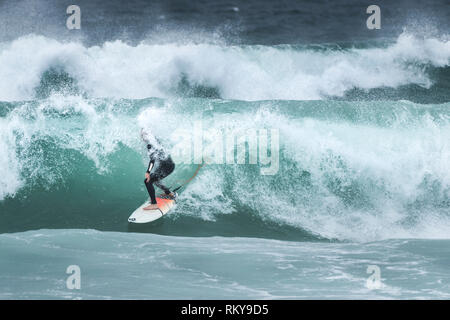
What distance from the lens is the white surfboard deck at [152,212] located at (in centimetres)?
748

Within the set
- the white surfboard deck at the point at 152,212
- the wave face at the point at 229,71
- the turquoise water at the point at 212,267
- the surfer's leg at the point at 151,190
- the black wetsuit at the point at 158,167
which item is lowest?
the turquoise water at the point at 212,267

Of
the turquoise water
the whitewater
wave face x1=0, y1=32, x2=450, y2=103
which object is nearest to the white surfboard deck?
the whitewater

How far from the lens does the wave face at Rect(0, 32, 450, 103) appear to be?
14.2 metres

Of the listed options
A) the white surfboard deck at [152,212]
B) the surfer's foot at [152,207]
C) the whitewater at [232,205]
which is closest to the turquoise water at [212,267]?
the whitewater at [232,205]

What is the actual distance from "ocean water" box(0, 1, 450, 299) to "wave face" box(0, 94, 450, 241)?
3 centimetres

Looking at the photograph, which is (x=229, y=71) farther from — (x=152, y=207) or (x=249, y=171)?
(x=152, y=207)

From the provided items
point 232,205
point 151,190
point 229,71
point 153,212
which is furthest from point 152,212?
point 229,71

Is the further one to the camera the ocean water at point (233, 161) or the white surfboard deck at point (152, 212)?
the white surfboard deck at point (152, 212)

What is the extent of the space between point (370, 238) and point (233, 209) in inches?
80.7

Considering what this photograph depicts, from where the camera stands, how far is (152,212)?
759 cm

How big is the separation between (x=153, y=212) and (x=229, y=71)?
305 inches

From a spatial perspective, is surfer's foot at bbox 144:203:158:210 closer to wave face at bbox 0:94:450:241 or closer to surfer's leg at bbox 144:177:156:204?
surfer's leg at bbox 144:177:156:204

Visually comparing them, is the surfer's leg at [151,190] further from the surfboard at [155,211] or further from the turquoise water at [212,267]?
the turquoise water at [212,267]

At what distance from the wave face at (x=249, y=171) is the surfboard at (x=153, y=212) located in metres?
0.14
